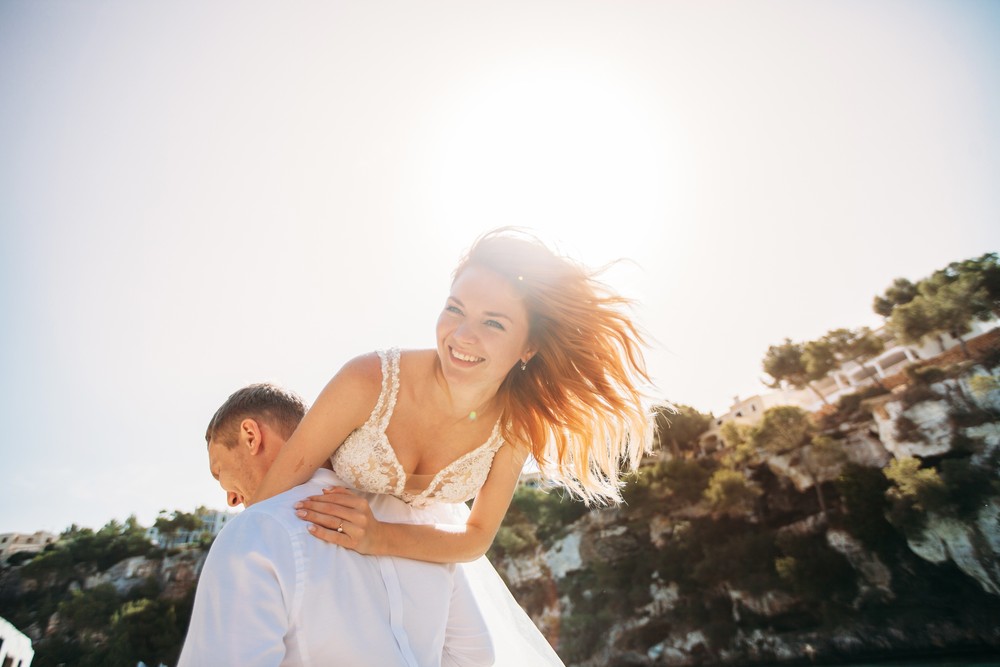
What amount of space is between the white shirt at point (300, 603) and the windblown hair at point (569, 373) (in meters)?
1.19

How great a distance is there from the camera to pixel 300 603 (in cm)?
139

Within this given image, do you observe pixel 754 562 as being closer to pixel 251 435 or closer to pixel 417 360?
pixel 417 360

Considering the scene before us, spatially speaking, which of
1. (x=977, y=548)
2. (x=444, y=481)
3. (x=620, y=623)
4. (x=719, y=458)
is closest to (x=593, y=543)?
(x=620, y=623)

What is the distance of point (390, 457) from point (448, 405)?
1.25ft

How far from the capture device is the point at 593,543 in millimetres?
40375

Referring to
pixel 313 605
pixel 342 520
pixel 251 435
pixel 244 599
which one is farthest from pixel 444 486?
pixel 244 599

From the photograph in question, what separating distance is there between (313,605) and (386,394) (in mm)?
1081

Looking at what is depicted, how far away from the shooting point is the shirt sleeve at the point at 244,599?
1.20 meters

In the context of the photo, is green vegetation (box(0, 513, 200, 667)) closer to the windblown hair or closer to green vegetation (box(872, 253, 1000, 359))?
the windblown hair

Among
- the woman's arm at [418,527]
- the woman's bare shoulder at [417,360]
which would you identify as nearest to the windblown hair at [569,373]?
the woman's arm at [418,527]

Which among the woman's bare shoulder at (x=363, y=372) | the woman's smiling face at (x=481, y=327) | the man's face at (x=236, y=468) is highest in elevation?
the woman's smiling face at (x=481, y=327)

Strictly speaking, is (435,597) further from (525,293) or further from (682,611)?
(682,611)

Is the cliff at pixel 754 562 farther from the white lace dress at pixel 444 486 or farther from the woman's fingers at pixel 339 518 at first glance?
the woman's fingers at pixel 339 518

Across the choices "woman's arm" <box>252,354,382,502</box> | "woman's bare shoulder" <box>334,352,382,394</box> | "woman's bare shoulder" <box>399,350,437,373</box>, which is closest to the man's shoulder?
A: "woman's arm" <box>252,354,382,502</box>
